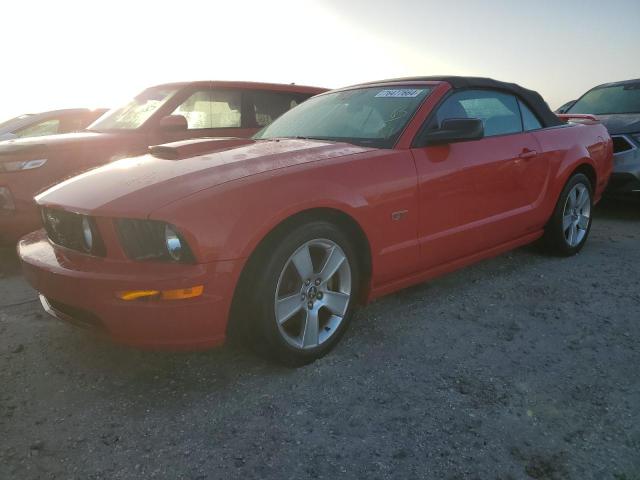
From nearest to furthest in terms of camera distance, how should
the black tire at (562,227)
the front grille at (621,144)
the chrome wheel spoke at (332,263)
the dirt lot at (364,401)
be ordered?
the dirt lot at (364,401), the chrome wheel spoke at (332,263), the black tire at (562,227), the front grille at (621,144)

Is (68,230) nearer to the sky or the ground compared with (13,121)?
nearer to the ground

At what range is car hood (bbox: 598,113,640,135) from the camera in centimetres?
588

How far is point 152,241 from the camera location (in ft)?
7.37

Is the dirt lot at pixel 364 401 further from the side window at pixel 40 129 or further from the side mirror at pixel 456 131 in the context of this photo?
the side window at pixel 40 129

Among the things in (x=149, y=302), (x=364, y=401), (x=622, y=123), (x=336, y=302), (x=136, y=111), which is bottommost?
(x=364, y=401)

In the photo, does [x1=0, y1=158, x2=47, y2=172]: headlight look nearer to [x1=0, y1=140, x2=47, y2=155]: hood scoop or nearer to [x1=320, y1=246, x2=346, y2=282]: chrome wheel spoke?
[x1=0, y1=140, x2=47, y2=155]: hood scoop

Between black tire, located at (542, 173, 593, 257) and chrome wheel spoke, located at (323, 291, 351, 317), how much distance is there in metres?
2.19

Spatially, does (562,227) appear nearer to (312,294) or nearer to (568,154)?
(568,154)

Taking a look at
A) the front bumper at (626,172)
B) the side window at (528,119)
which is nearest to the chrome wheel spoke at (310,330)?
the side window at (528,119)

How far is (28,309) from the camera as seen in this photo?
3361 millimetres

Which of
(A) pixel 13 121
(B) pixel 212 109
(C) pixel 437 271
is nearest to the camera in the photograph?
(C) pixel 437 271

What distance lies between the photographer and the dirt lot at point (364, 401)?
1.92 meters

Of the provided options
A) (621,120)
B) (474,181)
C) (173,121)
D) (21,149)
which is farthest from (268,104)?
(621,120)

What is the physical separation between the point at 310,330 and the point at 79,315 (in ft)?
3.45
